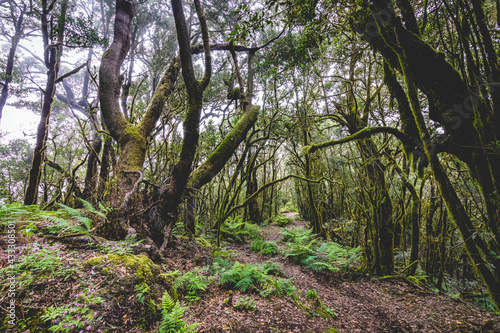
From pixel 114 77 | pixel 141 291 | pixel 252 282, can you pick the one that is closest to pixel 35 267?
pixel 141 291

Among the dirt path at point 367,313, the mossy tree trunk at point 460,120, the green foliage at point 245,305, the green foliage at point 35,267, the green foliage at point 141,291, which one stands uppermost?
the mossy tree trunk at point 460,120

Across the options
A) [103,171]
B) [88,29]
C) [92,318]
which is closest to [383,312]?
[92,318]

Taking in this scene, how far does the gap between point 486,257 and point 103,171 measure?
9.92 metres

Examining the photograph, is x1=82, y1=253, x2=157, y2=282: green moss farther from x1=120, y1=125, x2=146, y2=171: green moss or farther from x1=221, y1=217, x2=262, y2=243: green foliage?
x1=221, y1=217, x2=262, y2=243: green foliage

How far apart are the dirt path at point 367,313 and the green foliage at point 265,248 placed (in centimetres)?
193

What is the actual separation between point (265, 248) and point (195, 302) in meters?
4.52

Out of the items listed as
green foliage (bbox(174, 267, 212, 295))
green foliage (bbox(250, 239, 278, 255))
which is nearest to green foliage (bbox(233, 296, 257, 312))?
green foliage (bbox(174, 267, 212, 295))

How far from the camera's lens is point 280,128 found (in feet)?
32.7

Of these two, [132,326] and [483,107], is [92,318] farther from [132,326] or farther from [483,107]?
[483,107]

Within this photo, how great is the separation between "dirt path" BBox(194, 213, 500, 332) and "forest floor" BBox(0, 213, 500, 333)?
1 centimetres

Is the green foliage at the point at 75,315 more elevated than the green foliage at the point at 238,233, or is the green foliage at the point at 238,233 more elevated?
the green foliage at the point at 75,315

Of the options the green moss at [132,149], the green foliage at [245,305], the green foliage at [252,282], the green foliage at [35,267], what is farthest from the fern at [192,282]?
the green moss at [132,149]

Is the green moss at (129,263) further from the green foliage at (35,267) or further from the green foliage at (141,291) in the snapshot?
the green foliage at (35,267)

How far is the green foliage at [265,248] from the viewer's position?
7.22 m
